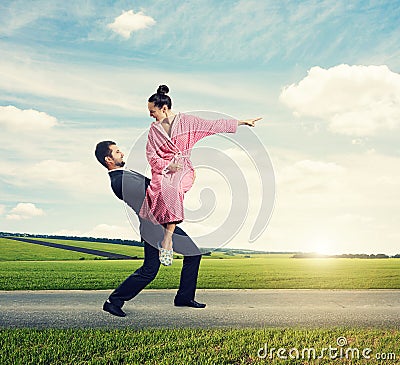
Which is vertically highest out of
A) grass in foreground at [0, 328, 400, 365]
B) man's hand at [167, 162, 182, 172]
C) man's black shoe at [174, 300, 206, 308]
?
man's hand at [167, 162, 182, 172]

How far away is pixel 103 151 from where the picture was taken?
6.46 meters

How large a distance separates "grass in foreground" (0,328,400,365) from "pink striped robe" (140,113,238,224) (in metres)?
1.40

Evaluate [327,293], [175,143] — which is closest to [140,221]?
[175,143]

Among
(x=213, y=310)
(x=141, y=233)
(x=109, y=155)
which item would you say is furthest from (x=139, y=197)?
(x=213, y=310)

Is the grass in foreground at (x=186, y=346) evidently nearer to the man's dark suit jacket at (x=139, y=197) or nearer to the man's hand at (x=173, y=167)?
the man's dark suit jacket at (x=139, y=197)

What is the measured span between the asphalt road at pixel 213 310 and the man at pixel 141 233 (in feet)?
1.17

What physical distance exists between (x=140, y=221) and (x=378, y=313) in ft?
12.3

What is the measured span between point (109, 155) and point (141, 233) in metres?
1.07

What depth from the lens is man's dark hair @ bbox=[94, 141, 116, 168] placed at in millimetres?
6449

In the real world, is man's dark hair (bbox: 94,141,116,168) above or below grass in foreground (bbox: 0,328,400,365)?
above

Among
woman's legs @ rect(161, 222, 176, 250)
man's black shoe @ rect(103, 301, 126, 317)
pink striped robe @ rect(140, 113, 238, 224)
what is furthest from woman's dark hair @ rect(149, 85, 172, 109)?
man's black shoe @ rect(103, 301, 126, 317)

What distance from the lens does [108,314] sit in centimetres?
669

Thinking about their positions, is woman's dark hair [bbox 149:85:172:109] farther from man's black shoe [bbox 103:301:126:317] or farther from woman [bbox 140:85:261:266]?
man's black shoe [bbox 103:301:126:317]

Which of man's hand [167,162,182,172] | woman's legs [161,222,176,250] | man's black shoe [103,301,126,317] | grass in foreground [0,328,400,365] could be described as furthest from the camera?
man's black shoe [103,301,126,317]
